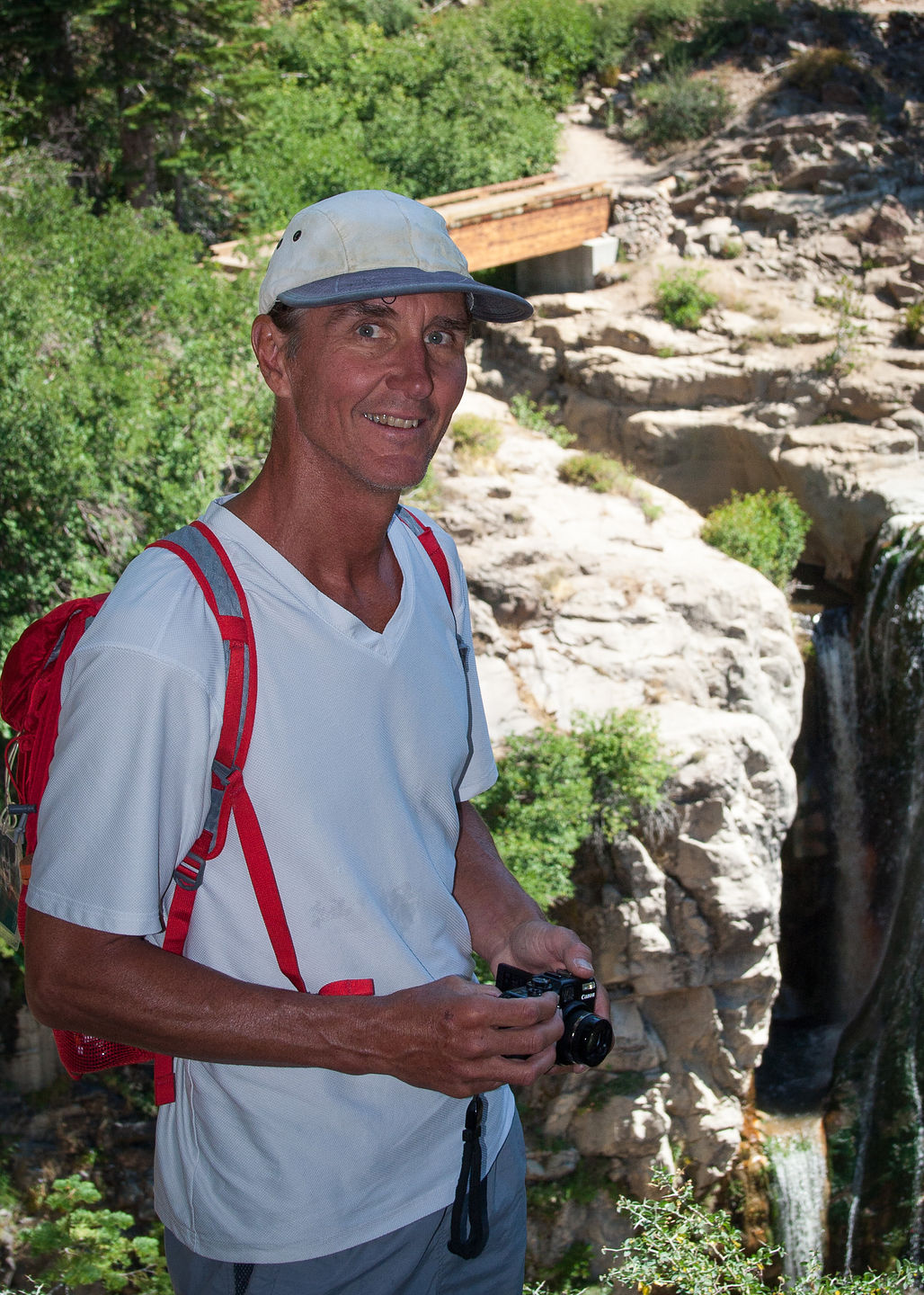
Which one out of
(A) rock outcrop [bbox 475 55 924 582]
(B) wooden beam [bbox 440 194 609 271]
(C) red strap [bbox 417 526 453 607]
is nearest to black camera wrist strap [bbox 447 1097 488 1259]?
(C) red strap [bbox 417 526 453 607]

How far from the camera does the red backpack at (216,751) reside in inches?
54.2

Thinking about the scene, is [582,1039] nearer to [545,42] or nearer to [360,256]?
[360,256]

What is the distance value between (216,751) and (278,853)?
166 mm

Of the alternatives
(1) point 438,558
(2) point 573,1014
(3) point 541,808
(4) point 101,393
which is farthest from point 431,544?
(4) point 101,393

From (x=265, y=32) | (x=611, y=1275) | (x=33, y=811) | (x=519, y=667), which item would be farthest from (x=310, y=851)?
(x=265, y=32)

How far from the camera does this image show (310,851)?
145 centimetres

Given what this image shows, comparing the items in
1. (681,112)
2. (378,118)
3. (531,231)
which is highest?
(681,112)

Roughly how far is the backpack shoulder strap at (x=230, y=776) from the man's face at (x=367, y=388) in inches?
10.0

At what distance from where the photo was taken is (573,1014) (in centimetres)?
160

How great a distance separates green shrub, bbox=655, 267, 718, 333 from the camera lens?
1174 cm

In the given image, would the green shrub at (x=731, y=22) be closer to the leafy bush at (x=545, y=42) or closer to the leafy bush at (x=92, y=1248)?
the leafy bush at (x=545, y=42)

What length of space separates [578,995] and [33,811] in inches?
32.1

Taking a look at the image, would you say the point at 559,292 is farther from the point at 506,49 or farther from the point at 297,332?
the point at 297,332

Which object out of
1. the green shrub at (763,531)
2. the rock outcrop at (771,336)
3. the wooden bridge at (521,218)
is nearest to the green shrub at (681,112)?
the rock outcrop at (771,336)
